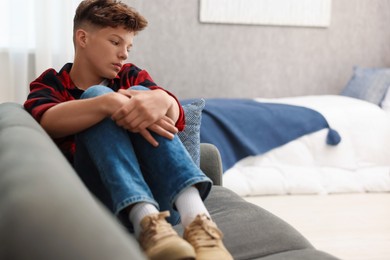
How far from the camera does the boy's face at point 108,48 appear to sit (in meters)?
1.89

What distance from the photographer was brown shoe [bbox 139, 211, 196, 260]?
1.16 m

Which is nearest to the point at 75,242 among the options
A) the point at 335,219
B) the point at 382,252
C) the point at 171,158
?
the point at 171,158

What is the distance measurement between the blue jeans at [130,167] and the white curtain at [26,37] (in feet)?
9.28

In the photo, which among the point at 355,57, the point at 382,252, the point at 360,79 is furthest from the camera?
the point at 355,57

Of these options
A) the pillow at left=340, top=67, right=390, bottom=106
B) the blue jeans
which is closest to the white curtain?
the pillow at left=340, top=67, right=390, bottom=106

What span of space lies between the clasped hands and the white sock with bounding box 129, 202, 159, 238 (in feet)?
0.69

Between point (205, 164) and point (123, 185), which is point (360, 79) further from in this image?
point (123, 185)

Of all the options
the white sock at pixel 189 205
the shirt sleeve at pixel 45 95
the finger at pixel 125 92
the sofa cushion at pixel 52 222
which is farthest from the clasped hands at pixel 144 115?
the sofa cushion at pixel 52 222

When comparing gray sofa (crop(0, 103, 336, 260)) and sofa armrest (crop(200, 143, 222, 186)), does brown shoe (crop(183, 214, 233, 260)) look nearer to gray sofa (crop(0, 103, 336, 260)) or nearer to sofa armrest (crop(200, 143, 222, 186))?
gray sofa (crop(0, 103, 336, 260))

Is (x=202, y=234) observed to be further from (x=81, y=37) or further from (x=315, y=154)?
(x=315, y=154)

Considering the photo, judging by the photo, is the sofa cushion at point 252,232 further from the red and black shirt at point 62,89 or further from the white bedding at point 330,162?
the white bedding at point 330,162

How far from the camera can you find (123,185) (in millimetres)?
1344

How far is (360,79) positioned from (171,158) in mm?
3412

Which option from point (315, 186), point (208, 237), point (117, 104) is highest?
point (117, 104)
